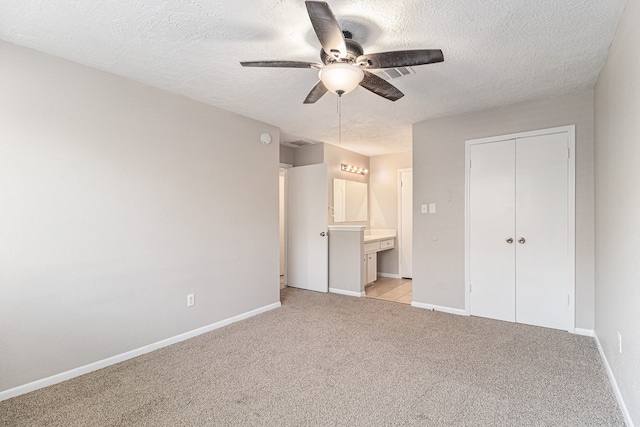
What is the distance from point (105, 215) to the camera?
8.51 feet

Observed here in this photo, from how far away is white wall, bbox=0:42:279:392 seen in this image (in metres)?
2.19

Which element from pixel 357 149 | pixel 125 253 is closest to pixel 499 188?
pixel 357 149

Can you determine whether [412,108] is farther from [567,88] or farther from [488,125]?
[567,88]

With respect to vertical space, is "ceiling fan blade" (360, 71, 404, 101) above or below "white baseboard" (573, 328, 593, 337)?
above

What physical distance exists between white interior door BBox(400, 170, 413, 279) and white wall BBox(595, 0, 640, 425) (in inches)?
127

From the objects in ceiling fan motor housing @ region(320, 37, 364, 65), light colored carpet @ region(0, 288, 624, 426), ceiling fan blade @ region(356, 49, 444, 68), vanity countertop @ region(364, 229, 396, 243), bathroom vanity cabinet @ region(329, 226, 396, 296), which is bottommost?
light colored carpet @ region(0, 288, 624, 426)

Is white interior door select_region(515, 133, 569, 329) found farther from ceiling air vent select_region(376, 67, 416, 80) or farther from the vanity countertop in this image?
the vanity countertop

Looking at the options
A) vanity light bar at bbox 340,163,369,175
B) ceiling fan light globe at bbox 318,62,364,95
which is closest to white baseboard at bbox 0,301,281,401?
ceiling fan light globe at bbox 318,62,364,95

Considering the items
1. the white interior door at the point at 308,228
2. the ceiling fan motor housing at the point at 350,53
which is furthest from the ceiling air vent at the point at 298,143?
the ceiling fan motor housing at the point at 350,53

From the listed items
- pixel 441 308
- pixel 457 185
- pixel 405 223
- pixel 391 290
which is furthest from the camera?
pixel 405 223

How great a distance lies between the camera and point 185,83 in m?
2.85

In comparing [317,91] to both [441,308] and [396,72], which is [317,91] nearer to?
[396,72]

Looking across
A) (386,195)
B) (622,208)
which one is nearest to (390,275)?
(386,195)

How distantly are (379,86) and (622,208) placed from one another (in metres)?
1.64
